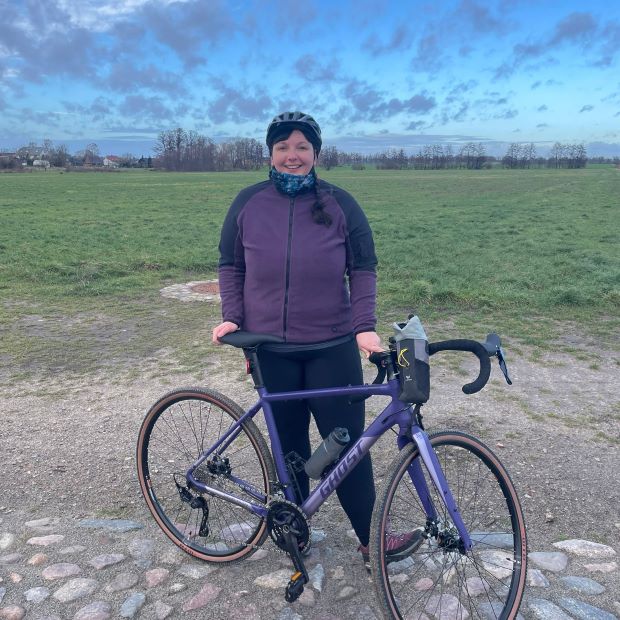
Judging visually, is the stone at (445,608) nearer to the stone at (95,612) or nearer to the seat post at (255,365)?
the seat post at (255,365)

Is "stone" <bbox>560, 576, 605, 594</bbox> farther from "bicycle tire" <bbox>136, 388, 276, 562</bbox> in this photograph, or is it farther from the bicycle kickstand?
"bicycle tire" <bbox>136, 388, 276, 562</bbox>

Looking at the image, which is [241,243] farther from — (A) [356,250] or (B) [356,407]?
(B) [356,407]

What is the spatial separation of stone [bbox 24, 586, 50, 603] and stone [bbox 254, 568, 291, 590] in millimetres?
1071

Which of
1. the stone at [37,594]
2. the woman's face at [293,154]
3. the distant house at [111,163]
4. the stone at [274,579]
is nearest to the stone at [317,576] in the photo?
the stone at [274,579]

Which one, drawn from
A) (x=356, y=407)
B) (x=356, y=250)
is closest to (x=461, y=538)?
(x=356, y=407)

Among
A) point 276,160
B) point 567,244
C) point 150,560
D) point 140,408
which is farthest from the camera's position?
point 567,244

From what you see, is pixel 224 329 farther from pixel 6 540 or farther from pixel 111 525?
pixel 6 540

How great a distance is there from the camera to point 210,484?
3.44m

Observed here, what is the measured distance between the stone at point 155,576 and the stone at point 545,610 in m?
1.89

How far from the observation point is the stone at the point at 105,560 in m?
3.33

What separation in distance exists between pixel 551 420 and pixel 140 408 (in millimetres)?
3687

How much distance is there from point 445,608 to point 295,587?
757 millimetres

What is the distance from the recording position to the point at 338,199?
3115mm

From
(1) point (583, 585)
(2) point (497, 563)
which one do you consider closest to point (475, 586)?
(2) point (497, 563)
